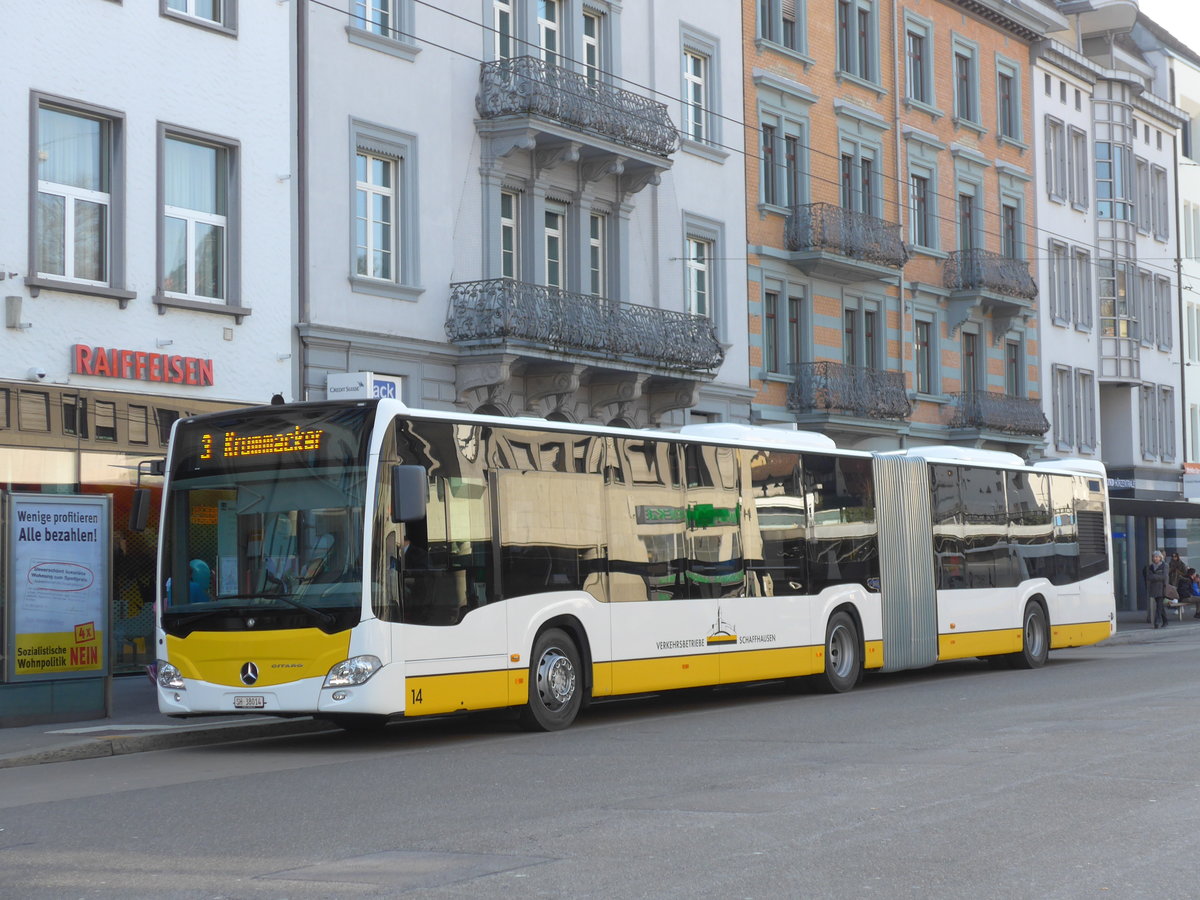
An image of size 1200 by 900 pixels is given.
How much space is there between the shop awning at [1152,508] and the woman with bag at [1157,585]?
1.60m

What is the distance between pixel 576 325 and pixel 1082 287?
85.2 ft

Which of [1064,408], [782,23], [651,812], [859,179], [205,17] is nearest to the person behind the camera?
[651,812]

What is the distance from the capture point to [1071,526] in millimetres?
27750

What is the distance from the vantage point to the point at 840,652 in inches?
838

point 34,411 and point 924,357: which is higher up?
point 924,357

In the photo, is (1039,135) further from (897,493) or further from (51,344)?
(51,344)

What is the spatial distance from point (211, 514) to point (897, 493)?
10.7 metres

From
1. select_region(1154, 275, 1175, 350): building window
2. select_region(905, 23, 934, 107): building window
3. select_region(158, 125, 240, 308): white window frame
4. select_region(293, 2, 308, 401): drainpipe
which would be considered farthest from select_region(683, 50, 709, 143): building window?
select_region(1154, 275, 1175, 350): building window

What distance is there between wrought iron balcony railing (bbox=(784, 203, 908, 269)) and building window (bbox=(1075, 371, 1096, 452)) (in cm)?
1264

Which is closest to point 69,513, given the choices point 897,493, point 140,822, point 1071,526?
point 140,822

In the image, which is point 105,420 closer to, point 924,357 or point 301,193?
point 301,193

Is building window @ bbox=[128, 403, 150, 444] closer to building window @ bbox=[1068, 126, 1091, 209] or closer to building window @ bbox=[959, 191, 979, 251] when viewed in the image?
building window @ bbox=[959, 191, 979, 251]

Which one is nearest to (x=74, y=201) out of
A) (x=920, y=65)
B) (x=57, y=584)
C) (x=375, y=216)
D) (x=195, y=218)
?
(x=195, y=218)

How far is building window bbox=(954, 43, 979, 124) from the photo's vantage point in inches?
1718
